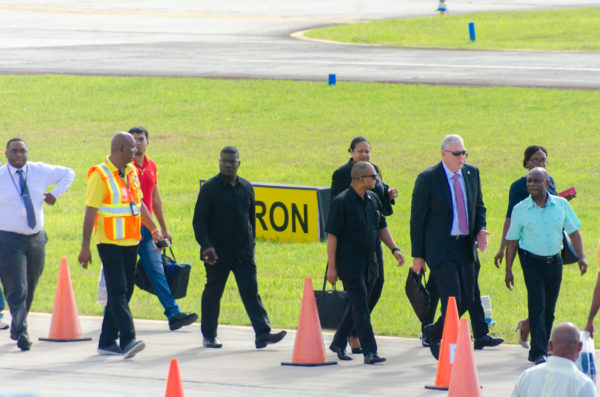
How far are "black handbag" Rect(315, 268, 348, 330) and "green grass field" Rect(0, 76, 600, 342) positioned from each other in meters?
1.17

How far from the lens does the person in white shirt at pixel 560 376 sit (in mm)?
5918

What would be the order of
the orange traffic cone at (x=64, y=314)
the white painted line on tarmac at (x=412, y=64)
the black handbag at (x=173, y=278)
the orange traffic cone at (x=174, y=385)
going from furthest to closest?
the white painted line on tarmac at (x=412, y=64) → the black handbag at (x=173, y=278) → the orange traffic cone at (x=64, y=314) → the orange traffic cone at (x=174, y=385)

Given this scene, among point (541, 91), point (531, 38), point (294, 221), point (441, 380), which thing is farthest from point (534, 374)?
point (531, 38)

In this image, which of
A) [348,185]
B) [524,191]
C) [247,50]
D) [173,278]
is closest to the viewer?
[524,191]

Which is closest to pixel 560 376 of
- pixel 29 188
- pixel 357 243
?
pixel 357 243

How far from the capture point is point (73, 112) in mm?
28844

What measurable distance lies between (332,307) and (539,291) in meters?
1.82

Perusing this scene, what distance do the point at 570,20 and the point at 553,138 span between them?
21.6 meters

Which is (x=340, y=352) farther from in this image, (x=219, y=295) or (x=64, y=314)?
(x=64, y=314)

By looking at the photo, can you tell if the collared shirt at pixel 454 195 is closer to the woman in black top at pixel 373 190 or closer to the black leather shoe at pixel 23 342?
the woman in black top at pixel 373 190

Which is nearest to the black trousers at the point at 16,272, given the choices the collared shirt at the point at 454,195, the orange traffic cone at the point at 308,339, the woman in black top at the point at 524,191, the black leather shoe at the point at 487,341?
the orange traffic cone at the point at 308,339

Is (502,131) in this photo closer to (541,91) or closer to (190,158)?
(541,91)

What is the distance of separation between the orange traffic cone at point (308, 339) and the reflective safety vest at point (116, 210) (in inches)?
63.4

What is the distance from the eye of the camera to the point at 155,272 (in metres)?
11.6
